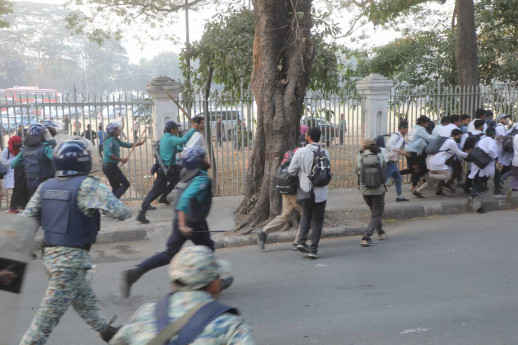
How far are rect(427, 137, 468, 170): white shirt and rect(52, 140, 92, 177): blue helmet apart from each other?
7463 mm

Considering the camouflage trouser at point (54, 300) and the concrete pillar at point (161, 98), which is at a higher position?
the concrete pillar at point (161, 98)

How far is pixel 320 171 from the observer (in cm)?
712

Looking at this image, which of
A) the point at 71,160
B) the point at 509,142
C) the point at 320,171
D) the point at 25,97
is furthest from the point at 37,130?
the point at 509,142

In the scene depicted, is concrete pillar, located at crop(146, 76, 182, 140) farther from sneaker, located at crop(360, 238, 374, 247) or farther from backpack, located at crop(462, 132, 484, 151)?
backpack, located at crop(462, 132, 484, 151)

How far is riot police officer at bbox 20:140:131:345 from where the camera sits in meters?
4.11

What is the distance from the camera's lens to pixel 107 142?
31.1ft

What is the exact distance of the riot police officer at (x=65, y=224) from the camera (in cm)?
411

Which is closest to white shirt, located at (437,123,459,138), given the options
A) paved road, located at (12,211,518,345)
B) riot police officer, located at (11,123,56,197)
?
paved road, located at (12,211,518,345)

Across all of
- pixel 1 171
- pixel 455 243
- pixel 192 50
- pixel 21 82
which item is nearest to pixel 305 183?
pixel 455 243

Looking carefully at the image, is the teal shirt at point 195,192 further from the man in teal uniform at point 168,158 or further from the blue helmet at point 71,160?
the man in teal uniform at point 168,158

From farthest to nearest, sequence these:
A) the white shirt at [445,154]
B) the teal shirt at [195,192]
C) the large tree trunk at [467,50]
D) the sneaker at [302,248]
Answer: the large tree trunk at [467,50] → the white shirt at [445,154] → the sneaker at [302,248] → the teal shirt at [195,192]

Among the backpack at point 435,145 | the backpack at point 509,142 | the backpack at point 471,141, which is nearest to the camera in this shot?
the backpack at point 435,145

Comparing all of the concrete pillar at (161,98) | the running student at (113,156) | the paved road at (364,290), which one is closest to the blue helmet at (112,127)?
the running student at (113,156)

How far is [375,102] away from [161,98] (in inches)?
177
